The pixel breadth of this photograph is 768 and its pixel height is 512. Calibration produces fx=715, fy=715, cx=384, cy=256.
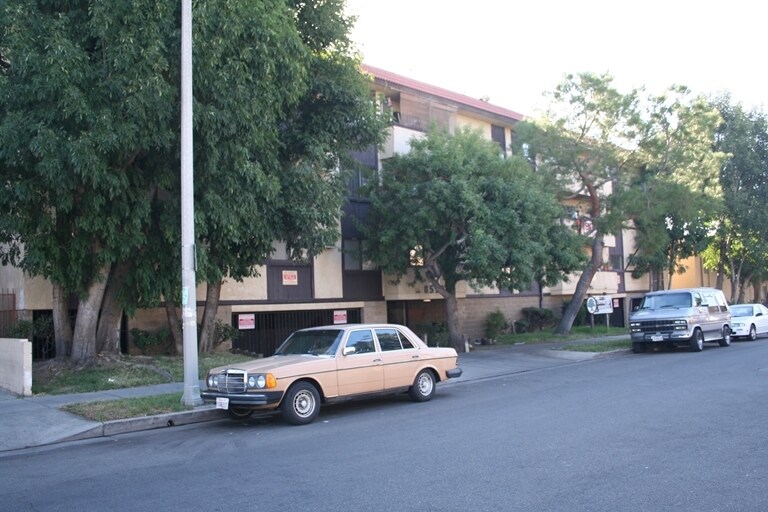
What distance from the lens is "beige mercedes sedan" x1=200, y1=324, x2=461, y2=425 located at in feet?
35.1

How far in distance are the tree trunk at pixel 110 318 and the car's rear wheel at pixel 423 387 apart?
7.62 meters

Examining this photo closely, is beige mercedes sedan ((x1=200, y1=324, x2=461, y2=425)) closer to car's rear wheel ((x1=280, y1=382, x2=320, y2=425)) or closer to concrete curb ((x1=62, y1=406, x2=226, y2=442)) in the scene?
car's rear wheel ((x1=280, y1=382, x2=320, y2=425))

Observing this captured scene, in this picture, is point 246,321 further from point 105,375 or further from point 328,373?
point 328,373

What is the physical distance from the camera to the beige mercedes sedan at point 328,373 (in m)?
10.7

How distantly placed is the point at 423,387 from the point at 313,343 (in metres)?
2.35

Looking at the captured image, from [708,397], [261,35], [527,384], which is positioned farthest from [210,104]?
[708,397]

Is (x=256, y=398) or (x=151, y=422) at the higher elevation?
(x=256, y=398)

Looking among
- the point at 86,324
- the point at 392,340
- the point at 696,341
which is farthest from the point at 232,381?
the point at 696,341

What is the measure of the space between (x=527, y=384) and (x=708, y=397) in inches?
168

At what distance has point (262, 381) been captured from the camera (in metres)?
10.6

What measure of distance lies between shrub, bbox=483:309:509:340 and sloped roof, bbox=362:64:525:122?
841cm

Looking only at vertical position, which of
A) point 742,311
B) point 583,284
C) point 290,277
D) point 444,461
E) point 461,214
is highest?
point 461,214

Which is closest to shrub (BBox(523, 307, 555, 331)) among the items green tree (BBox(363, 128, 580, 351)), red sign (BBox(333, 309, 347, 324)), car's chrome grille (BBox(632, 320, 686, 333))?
green tree (BBox(363, 128, 580, 351))

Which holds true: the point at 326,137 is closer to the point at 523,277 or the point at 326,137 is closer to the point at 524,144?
the point at 523,277
